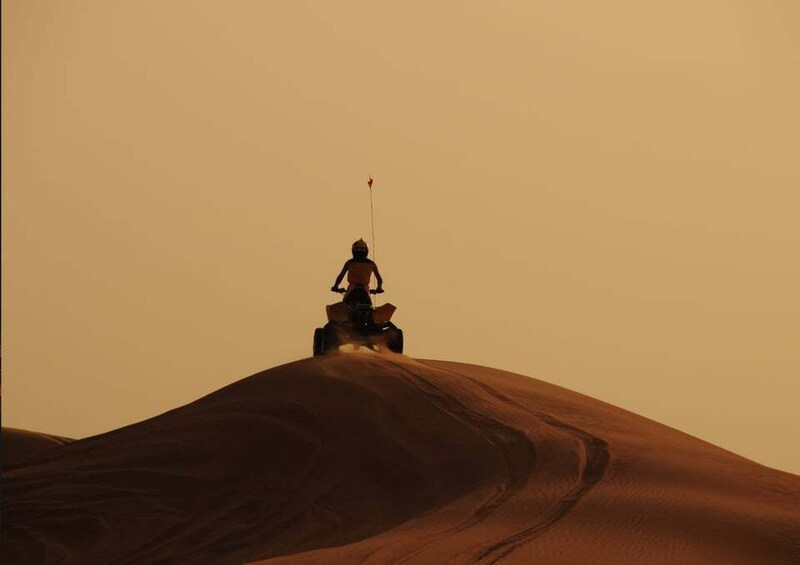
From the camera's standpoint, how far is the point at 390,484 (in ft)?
38.7

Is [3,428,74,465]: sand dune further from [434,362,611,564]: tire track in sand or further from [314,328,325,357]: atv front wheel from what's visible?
[434,362,611,564]: tire track in sand

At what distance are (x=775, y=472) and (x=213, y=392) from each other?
23.6 feet

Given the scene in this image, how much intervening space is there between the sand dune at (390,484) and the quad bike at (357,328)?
1066mm

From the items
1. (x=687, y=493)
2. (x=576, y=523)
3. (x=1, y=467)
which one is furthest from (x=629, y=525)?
(x=1, y=467)

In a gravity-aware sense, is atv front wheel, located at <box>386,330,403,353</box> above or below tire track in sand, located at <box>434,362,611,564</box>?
above

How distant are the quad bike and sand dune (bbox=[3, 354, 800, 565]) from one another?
1.07 m

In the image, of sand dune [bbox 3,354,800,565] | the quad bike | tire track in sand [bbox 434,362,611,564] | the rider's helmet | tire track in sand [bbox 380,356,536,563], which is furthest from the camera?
the rider's helmet

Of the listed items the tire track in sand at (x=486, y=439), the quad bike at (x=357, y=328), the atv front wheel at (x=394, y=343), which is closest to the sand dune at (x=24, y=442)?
the quad bike at (x=357, y=328)

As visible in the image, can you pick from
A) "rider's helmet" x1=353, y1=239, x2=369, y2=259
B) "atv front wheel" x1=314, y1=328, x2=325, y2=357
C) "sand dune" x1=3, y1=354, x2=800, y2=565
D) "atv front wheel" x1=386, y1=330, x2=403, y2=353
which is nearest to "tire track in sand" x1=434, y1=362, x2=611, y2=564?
"sand dune" x1=3, y1=354, x2=800, y2=565

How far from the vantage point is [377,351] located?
646 inches

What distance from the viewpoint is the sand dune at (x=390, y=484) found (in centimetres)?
959

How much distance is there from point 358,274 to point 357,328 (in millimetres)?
927

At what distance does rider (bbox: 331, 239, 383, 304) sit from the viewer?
652 inches

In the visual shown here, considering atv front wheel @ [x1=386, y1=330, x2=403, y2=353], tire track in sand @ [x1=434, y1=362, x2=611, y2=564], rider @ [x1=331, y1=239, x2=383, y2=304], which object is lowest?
tire track in sand @ [x1=434, y1=362, x2=611, y2=564]
